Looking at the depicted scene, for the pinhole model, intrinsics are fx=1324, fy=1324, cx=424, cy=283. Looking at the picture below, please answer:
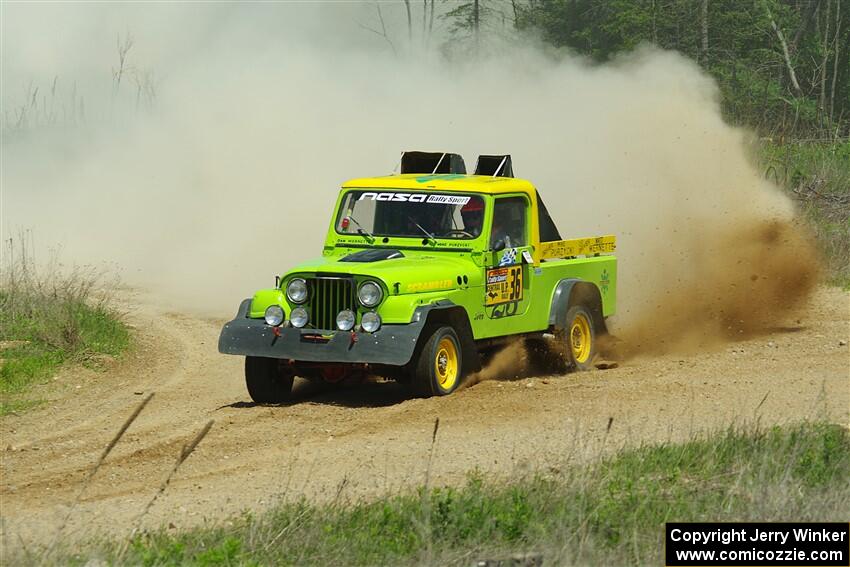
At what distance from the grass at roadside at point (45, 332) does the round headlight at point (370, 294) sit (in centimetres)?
330

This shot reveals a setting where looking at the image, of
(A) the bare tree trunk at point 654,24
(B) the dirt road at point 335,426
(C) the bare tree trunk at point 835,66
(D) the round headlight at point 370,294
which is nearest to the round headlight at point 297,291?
(D) the round headlight at point 370,294

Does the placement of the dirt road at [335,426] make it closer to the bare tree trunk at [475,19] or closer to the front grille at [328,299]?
the front grille at [328,299]

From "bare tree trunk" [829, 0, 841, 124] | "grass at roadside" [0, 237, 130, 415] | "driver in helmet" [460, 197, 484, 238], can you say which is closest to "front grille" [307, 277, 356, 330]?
"driver in helmet" [460, 197, 484, 238]

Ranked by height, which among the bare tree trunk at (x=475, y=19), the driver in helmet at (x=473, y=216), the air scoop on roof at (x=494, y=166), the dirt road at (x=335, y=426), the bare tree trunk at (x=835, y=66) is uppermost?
the bare tree trunk at (x=475, y=19)

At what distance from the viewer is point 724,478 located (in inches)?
319

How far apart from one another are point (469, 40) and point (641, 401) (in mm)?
24706

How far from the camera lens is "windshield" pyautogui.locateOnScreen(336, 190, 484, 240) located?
12.6m

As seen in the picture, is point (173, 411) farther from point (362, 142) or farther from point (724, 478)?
point (362, 142)

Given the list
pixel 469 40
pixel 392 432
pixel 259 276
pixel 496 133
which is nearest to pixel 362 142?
pixel 496 133

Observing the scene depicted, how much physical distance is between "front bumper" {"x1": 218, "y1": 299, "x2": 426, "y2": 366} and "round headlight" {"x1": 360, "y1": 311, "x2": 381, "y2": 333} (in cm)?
4

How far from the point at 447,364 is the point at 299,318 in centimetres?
142

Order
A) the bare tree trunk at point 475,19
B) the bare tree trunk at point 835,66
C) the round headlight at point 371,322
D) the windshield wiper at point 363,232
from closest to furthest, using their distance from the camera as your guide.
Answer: the round headlight at point 371,322 → the windshield wiper at point 363,232 → the bare tree trunk at point 835,66 → the bare tree trunk at point 475,19

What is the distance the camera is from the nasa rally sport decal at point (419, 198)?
41.3 feet

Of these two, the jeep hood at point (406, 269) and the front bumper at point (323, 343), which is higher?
the jeep hood at point (406, 269)
